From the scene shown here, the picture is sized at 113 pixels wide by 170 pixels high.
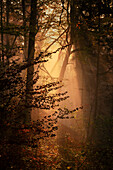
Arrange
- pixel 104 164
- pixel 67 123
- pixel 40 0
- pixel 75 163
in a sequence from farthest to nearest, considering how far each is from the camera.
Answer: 1. pixel 67 123
2. pixel 104 164
3. pixel 40 0
4. pixel 75 163

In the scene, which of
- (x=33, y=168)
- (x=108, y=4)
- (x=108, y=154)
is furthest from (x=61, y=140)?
(x=108, y=4)

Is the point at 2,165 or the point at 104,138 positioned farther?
the point at 104,138

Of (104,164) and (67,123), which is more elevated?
(104,164)

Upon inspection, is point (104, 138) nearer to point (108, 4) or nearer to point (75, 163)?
point (75, 163)

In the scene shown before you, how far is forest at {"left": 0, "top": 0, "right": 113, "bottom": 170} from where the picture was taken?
4133mm

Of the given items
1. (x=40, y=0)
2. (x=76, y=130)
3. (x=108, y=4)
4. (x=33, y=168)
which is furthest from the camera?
(x=76, y=130)

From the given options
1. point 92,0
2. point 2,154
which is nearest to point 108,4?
point 92,0

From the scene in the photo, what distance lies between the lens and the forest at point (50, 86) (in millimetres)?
4133

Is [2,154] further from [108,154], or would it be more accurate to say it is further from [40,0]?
[108,154]

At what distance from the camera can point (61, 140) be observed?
1540cm

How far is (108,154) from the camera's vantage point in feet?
36.6

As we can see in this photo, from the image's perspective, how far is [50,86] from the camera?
4.73m

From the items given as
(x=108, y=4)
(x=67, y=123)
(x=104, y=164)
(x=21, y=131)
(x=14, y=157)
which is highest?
(x=108, y=4)

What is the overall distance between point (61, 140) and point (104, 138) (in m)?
4.13
